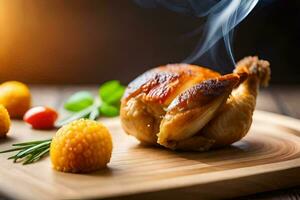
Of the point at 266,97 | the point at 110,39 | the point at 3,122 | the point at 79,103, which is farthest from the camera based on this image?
the point at 110,39

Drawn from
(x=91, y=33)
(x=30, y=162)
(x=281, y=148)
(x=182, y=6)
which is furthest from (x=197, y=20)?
(x=30, y=162)

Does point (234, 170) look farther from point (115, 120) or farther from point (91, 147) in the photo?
point (115, 120)

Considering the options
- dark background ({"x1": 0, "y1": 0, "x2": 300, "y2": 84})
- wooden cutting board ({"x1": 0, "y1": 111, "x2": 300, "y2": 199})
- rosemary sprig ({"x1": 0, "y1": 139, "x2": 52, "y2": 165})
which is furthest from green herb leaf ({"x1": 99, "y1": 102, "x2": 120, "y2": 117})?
dark background ({"x1": 0, "y1": 0, "x2": 300, "y2": 84})

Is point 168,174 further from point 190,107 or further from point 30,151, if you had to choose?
point 30,151

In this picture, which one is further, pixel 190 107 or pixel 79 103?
pixel 79 103

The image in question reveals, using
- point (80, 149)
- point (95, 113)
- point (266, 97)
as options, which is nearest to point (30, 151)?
point (80, 149)

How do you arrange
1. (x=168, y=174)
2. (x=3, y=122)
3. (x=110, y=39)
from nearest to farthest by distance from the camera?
(x=168, y=174)
(x=3, y=122)
(x=110, y=39)

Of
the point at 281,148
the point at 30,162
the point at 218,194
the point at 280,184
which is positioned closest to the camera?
the point at 218,194
